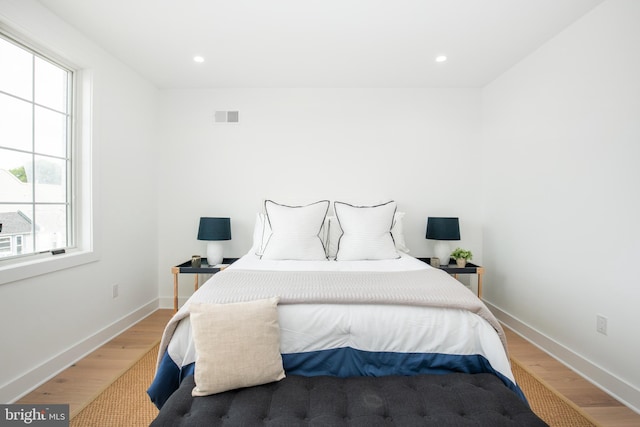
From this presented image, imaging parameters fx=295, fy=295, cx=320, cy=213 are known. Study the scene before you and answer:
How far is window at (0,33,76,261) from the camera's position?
6.12ft

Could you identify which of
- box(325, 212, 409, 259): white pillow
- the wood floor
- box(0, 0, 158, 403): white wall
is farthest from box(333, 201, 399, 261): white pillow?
box(0, 0, 158, 403): white wall

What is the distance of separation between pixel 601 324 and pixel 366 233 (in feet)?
5.65

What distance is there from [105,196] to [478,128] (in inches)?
150

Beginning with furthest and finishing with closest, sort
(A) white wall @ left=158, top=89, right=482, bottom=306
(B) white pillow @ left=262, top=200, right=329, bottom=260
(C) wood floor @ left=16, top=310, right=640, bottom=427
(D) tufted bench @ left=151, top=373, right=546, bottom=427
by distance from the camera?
1. (A) white wall @ left=158, top=89, right=482, bottom=306
2. (B) white pillow @ left=262, top=200, right=329, bottom=260
3. (C) wood floor @ left=16, top=310, right=640, bottom=427
4. (D) tufted bench @ left=151, top=373, right=546, bottom=427

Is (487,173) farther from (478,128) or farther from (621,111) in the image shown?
(621,111)

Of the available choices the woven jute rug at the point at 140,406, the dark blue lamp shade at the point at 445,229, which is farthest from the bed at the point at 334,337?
the dark blue lamp shade at the point at 445,229

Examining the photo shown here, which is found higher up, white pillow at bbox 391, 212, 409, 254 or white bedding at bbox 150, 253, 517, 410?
white pillow at bbox 391, 212, 409, 254

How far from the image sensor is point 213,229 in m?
3.01

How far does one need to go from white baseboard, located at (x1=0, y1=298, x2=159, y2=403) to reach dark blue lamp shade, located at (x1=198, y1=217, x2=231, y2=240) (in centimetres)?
100

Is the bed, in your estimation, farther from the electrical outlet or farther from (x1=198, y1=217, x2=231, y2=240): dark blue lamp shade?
(x1=198, y1=217, x2=231, y2=240): dark blue lamp shade

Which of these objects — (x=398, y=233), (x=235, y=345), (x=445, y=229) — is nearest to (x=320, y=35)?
(x=398, y=233)

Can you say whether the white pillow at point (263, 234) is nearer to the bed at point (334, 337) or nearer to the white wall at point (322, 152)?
the white wall at point (322, 152)

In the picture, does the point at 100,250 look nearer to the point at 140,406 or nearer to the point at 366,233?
the point at 140,406

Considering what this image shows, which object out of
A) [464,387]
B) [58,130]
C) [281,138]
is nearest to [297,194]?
[281,138]
